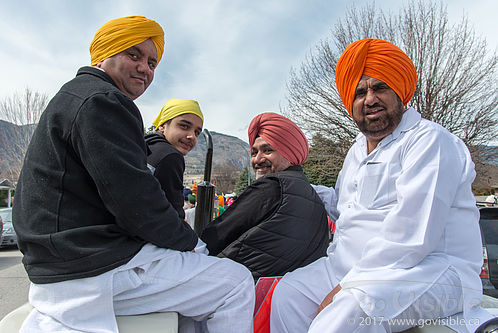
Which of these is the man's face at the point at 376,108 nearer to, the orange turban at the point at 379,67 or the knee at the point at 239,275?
the orange turban at the point at 379,67

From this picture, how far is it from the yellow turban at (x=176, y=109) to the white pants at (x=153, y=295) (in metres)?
1.56

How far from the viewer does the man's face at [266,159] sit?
248 cm

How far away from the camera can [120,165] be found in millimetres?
1350

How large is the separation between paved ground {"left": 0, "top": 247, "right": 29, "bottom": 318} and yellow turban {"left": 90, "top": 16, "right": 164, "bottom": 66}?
479 cm

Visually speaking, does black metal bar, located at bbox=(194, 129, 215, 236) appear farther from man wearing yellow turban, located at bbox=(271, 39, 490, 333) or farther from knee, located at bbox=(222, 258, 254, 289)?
knee, located at bbox=(222, 258, 254, 289)

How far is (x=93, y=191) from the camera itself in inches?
55.6

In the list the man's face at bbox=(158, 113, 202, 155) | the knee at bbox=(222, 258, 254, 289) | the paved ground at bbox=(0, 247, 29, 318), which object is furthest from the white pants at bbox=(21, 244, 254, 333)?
the paved ground at bbox=(0, 247, 29, 318)

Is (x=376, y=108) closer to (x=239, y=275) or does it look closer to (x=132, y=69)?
(x=239, y=275)

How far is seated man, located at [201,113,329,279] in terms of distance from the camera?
1.96 m

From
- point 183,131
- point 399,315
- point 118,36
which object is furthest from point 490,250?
point 118,36

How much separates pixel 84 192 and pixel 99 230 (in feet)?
0.59

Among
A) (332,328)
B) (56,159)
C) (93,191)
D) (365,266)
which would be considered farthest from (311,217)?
(56,159)

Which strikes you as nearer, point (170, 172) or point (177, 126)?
point (170, 172)

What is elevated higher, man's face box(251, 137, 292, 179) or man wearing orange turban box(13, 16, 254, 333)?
man's face box(251, 137, 292, 179)
